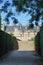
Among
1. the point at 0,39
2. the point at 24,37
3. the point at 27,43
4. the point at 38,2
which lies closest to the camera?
the point at 38,2

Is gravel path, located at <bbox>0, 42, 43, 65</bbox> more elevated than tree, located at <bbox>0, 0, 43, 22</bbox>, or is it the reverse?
tree, located at <bbox>0, 0, 43, 22</bbox>

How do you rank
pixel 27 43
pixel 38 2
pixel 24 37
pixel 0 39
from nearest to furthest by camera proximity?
1. pixel 38 2
2. pixel 0 39
3. pixel 27 43
4. pixel 24 37

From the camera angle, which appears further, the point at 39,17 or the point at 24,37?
the point at 24,37

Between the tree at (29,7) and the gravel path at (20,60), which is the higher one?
the tree at (29,7)

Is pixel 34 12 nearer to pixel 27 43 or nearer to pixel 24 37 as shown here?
pixel 27 43

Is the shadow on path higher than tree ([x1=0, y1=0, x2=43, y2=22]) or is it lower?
lower

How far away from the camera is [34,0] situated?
56.2 ft

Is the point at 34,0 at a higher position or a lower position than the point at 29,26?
higher

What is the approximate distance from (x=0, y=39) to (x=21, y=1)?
9680mm

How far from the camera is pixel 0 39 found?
26.3m

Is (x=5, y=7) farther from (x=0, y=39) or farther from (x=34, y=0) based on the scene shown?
(x=0, y=39)

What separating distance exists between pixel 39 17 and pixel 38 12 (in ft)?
1.20

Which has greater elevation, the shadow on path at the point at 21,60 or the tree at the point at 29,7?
the tree at the point at 29,7

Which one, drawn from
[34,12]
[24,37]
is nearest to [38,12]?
[34,12]
